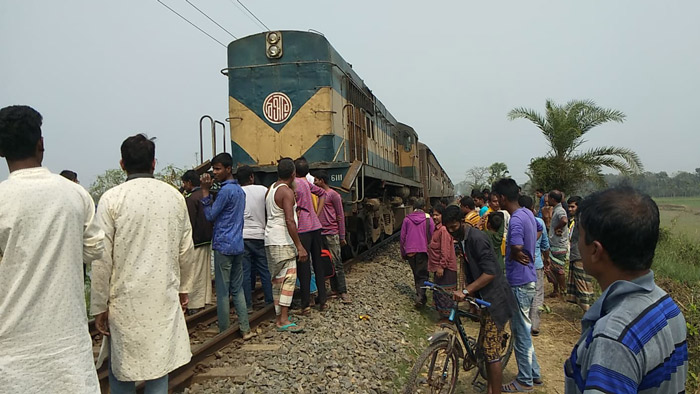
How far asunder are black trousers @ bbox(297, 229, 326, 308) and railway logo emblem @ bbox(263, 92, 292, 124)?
9.88 feet

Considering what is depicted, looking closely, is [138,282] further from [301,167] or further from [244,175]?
[301,167]

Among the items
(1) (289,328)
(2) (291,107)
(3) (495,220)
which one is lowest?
(1) (289,328)

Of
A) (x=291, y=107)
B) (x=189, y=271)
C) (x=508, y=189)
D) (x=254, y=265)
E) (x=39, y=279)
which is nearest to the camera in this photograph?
(x=39, y=279)

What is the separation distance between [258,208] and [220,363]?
81.0 inches

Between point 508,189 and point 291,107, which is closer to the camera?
→ point 508,189

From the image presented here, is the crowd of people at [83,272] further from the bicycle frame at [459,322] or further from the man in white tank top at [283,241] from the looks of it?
the man in white tank top at [283,241]

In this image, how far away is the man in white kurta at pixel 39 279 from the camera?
77.5 inches

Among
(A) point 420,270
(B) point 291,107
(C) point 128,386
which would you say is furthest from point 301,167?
(C) point 128,386

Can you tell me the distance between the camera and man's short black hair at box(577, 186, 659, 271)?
1.39m

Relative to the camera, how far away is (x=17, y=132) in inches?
83.8

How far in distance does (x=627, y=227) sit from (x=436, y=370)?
2459 millimetres

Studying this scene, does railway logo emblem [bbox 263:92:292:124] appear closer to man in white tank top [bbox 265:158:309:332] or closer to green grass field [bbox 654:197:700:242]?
man in white tank top [bbox 265:158:309:332]

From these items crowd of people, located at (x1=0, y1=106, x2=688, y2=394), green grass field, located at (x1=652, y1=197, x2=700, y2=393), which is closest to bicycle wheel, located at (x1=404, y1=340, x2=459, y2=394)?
crowd of people, located at (x1=0, y1=106, x2=688, y2=394)

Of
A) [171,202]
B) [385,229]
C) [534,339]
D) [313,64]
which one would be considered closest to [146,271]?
[171,202]
